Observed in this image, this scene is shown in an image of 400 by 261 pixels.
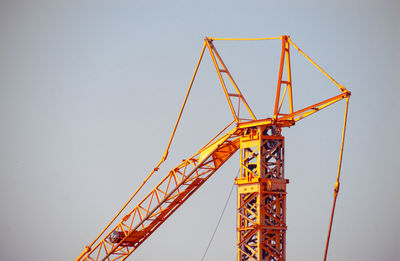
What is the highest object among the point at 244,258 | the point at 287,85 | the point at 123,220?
the point at 287,85

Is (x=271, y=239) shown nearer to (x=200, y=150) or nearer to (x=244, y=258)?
(x=244, y=258)

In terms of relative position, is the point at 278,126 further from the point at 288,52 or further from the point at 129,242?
the point at 129,242

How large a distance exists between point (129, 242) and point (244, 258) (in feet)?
55.8

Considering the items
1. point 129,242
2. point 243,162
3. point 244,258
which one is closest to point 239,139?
point 243,162

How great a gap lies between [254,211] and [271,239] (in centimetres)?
260

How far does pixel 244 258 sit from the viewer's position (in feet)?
308

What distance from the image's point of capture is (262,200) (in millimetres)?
92188

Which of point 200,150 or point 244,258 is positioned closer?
point 244,258

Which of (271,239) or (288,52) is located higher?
(288,52)

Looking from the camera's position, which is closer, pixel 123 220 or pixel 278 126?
pixel 278 126

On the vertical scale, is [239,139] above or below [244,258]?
above

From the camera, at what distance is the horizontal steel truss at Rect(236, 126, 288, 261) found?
9212 centimetres

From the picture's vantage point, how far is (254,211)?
306 feet

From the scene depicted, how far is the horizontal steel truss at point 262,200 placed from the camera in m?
92.1
